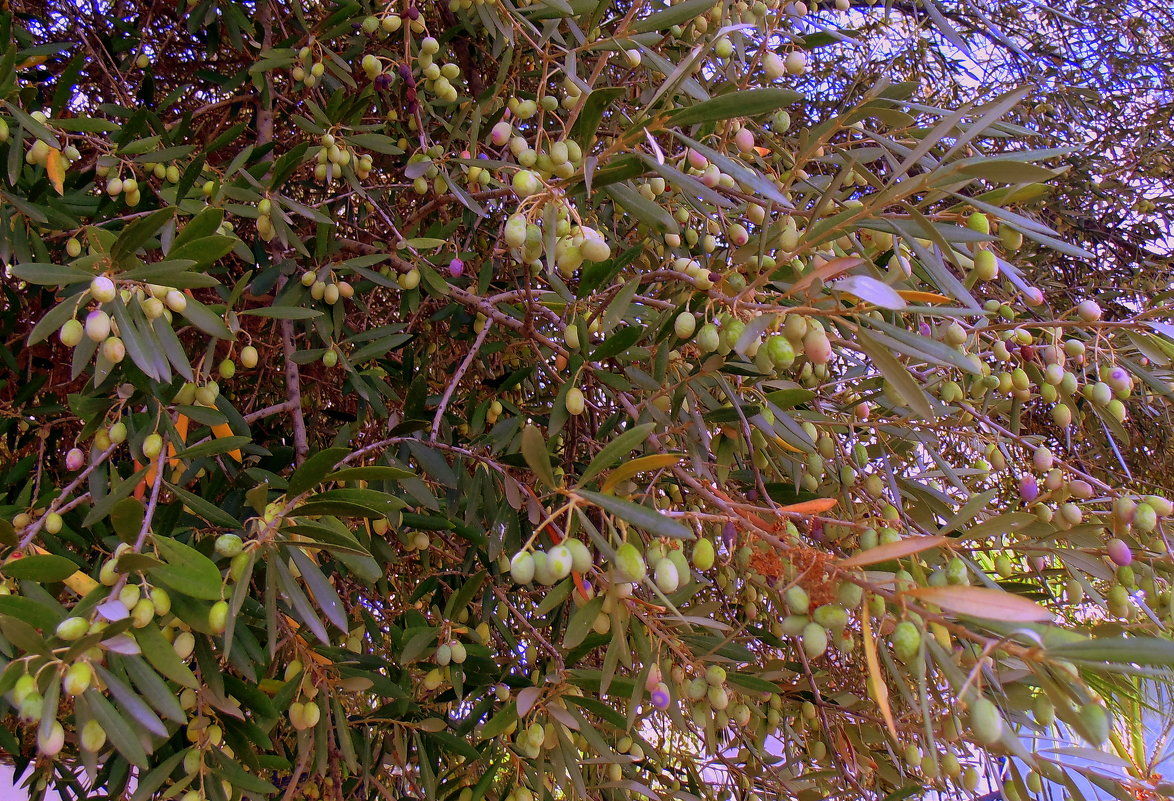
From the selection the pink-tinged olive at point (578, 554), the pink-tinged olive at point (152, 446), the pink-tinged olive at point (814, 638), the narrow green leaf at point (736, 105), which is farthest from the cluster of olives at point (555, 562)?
the pink-tinged olive at point (152, 446)

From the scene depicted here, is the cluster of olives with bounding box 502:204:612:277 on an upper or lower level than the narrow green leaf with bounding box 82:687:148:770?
upper

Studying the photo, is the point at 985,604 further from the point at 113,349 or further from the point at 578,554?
the point at 113,349

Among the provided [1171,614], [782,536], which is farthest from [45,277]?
[1171,614]

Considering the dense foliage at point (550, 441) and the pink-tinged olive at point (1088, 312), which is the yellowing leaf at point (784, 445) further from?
the pink-tinged olive at point (1088, 312)

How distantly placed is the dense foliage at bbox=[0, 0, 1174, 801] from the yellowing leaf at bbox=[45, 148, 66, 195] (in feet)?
0.04

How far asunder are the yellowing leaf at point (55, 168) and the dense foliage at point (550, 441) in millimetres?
11

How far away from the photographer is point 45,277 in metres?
0.75

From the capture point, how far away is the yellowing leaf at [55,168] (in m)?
1.12

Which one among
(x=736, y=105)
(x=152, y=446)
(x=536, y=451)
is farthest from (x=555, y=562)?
(x=152, y=446)

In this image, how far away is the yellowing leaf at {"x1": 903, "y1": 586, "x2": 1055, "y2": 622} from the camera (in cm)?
55

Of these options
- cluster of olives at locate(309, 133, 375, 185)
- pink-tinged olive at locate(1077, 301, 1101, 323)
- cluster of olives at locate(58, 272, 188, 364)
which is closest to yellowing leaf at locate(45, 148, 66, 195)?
cluster of olives at locate(309, 133, 375, 185)

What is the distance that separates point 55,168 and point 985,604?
49.5 inches

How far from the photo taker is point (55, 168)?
112 centimetres

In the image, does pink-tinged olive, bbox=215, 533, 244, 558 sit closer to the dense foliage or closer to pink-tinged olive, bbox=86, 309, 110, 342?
the dense foliage
